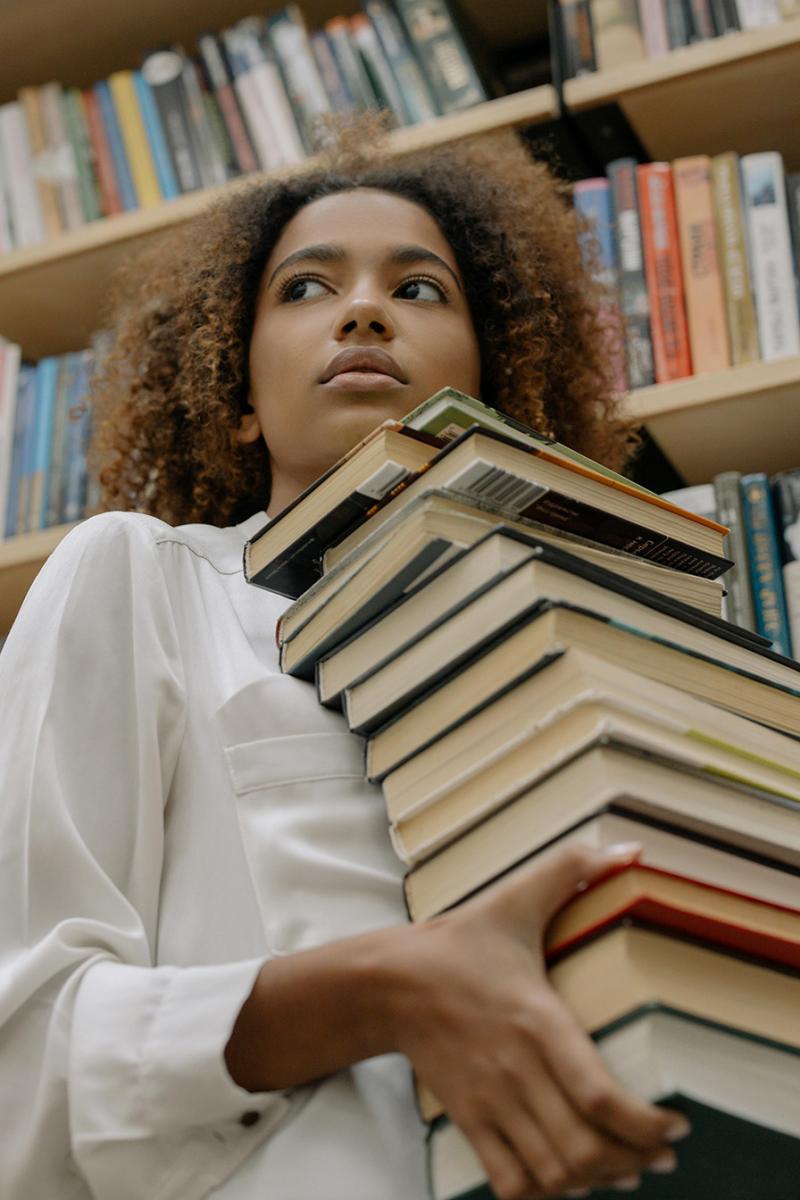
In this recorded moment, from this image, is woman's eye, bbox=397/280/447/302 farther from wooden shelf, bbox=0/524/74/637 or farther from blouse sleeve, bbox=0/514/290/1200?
wooden shelf, bbox=0/524/74/637

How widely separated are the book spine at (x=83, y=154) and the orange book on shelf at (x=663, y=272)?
740 millimetres

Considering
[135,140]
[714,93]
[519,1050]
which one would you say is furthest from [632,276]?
[519,1050]

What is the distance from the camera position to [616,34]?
5.79ft

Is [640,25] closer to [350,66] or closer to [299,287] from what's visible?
[350,66]

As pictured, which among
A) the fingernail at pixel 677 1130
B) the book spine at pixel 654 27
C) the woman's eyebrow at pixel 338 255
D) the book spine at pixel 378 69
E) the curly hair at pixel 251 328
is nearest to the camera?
the fingernail at pixel 677 1130

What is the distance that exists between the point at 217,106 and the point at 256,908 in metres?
1.35

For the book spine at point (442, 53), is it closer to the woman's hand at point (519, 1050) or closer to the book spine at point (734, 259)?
the book spine at point (734, 259)

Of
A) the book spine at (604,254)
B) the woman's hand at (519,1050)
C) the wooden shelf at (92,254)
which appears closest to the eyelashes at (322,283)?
the book spine at (604,254)

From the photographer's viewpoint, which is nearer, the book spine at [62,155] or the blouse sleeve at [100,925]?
the blouse sleeve at [100,925]

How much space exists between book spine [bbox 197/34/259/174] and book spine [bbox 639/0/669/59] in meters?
0.51

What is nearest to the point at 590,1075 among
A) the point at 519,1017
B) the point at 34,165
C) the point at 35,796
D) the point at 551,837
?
the point at 519,1017

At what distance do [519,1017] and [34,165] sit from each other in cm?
165

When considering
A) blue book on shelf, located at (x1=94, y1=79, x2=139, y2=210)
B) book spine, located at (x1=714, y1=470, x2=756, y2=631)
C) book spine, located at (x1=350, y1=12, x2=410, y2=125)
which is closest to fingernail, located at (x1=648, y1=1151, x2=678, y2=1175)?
book spine, located at (x1=714, y1=470, x2=756, y2=631)

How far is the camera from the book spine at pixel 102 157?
1977 mm
